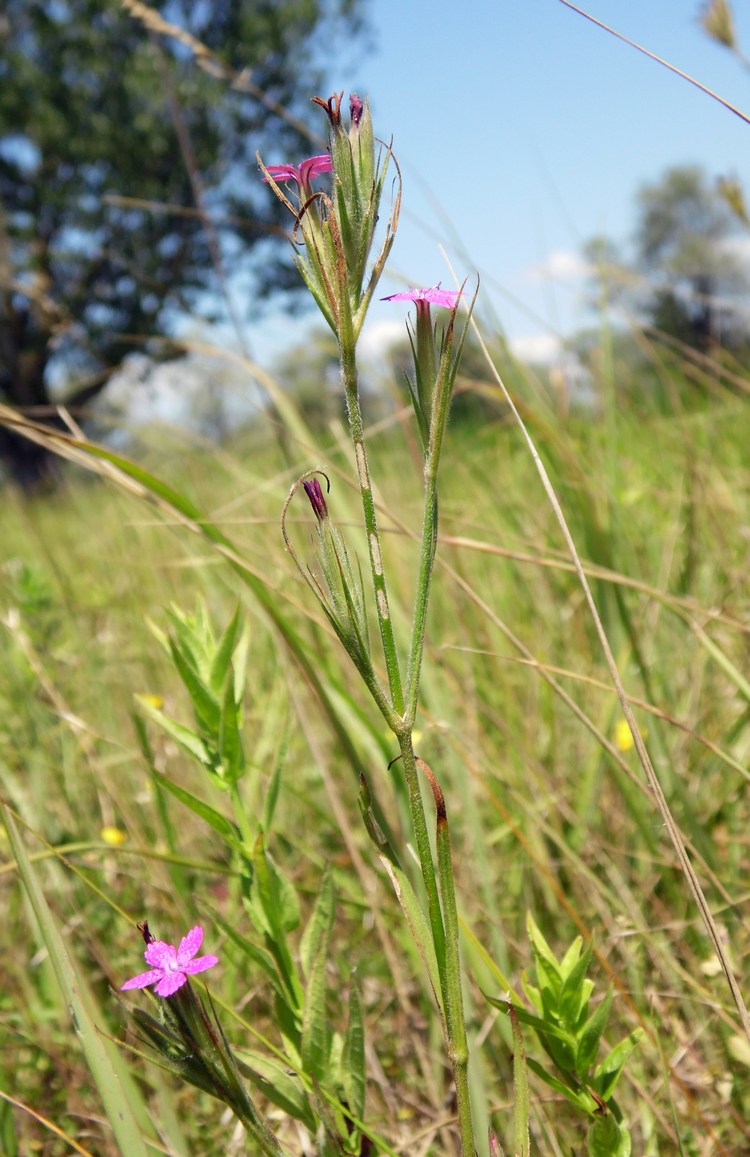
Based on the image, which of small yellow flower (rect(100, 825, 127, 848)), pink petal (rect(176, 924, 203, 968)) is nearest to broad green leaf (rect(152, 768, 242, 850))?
pink petal (rect(176, 924, 203, 968))

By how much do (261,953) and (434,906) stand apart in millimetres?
266

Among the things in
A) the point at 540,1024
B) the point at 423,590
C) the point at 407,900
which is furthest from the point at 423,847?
the point at 540,1024

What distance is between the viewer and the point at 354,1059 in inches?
27.3

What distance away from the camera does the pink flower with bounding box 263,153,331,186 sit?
0.54 meters

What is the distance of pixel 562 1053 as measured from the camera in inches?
27.3

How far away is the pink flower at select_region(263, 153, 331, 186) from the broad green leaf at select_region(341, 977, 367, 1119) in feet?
1.81

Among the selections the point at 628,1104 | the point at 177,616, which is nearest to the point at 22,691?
the point at 177,616

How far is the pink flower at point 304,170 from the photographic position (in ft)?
1.79

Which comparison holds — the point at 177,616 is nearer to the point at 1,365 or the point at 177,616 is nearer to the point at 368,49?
the point at 1,365

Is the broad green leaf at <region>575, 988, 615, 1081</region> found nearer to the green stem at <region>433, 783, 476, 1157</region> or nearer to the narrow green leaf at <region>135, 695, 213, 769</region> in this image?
the green stem at <region>433, 783, 476, 1157</region>

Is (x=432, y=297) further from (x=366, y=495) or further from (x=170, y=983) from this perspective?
(x=170, y=983)

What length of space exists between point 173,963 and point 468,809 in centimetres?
50

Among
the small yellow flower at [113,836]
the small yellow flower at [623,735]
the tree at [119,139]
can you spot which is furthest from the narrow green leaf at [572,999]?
the tree at [119,139]

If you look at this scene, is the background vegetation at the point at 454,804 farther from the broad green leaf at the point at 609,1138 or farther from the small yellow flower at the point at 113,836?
the broad green leaf at the point at 609,1138
